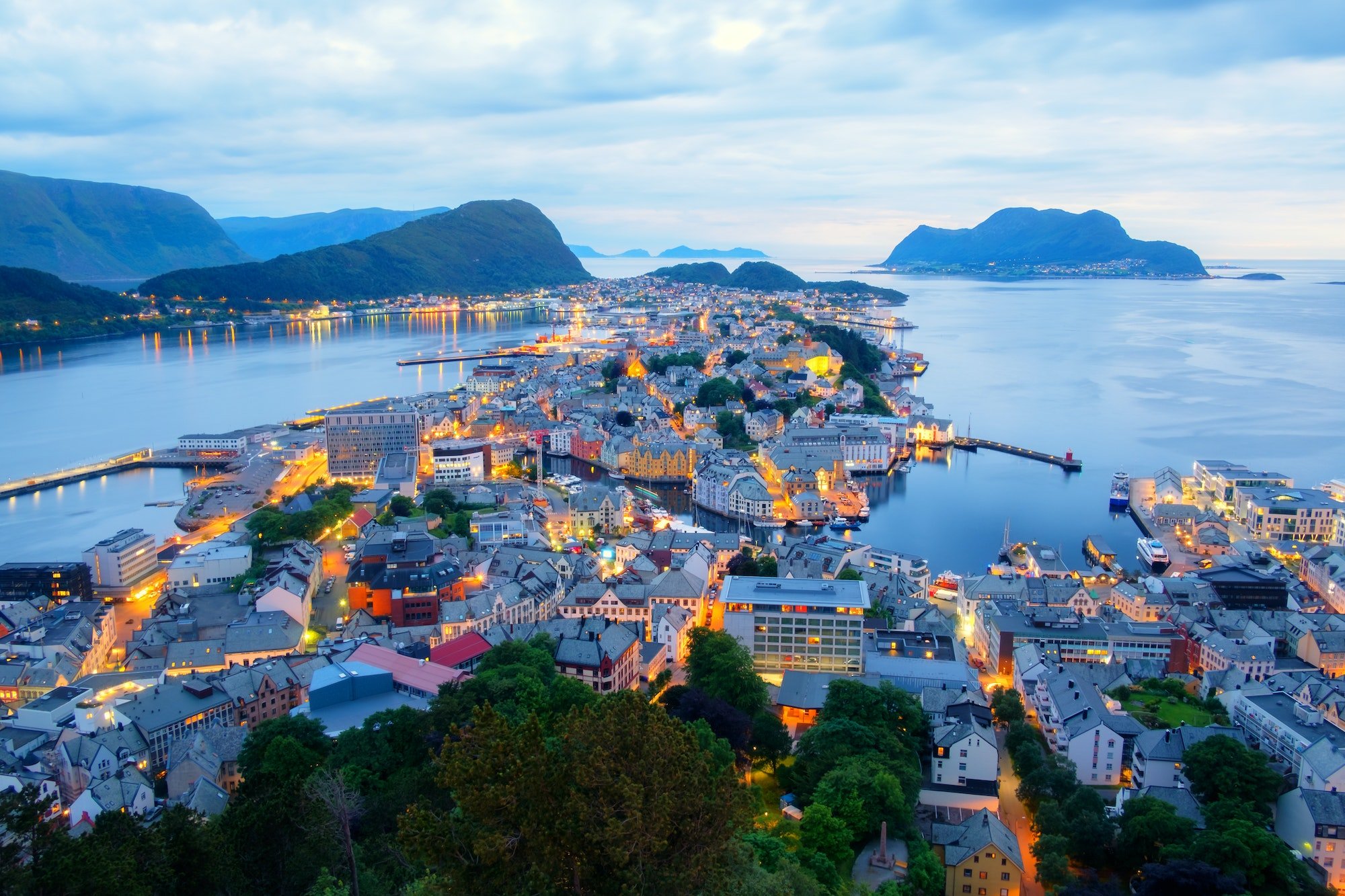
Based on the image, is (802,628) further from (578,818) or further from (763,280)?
(763,280)

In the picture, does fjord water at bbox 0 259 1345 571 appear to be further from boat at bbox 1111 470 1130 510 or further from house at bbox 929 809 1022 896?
house at bbox 929 809 1022 896

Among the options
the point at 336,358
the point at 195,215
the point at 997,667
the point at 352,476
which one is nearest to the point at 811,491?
the point at 997,667

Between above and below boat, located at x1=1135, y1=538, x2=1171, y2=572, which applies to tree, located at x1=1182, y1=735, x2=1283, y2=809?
above

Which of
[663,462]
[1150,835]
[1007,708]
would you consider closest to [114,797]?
[1007,708]

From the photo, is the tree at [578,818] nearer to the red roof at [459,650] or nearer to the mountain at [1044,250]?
the red roof at [459,650]

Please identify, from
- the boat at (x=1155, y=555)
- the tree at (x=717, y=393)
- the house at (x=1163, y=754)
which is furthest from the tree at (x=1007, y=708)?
the tree at (x=717, y=393)

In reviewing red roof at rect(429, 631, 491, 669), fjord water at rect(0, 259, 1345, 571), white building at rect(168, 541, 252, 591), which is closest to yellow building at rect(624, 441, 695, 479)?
fjord water at rect(0, 259, 1345, 571)
